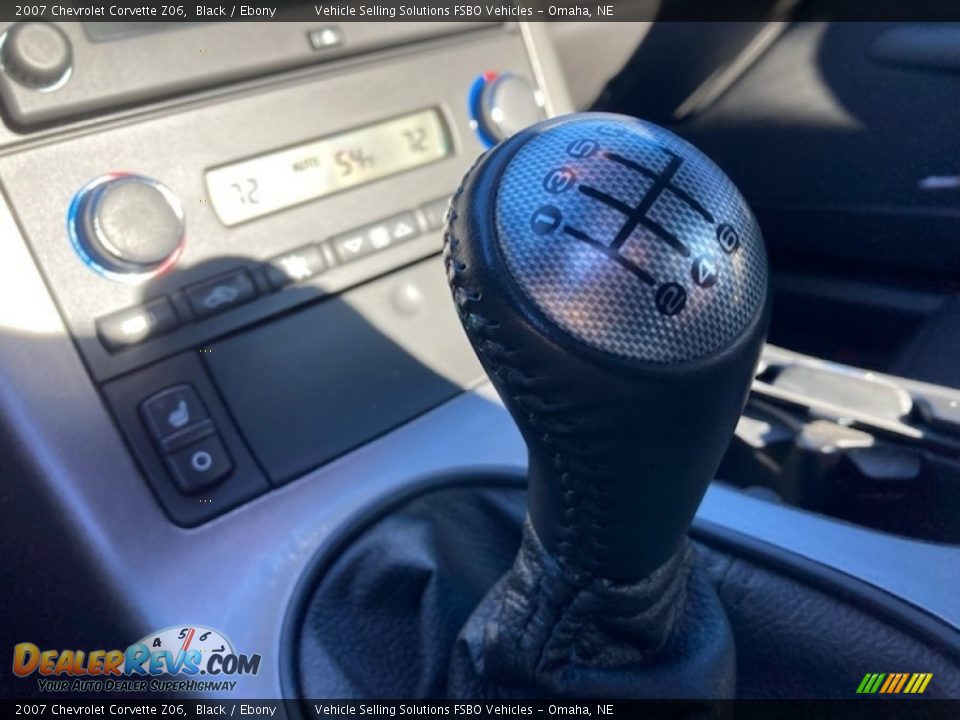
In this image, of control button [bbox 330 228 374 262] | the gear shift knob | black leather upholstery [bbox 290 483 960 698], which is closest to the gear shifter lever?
the gear shift knob

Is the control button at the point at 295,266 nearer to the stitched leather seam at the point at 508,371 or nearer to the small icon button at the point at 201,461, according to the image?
the small icon button at the point at 201,461

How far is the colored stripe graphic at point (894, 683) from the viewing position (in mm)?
508

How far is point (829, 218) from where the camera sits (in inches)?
35.8

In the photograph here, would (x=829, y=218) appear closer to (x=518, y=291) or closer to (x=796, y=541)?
(x=796, y=541)

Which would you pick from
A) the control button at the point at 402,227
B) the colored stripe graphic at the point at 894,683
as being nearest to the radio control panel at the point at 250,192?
the control button at the point at 402,227

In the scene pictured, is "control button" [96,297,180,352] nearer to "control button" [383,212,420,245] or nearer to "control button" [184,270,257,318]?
"control button" [184,270,257,318]

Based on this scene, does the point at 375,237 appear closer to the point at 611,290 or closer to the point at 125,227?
the point at 125,227

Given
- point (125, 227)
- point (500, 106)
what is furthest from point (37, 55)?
point (500, 106)

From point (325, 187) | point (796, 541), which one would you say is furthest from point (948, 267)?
point (325, 187)

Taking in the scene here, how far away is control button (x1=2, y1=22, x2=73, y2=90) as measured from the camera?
1.88 feet

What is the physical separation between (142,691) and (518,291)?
38 centimetres

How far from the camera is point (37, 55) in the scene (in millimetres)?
579

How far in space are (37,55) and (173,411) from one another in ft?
0.81

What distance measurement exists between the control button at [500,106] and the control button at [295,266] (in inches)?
7.8
